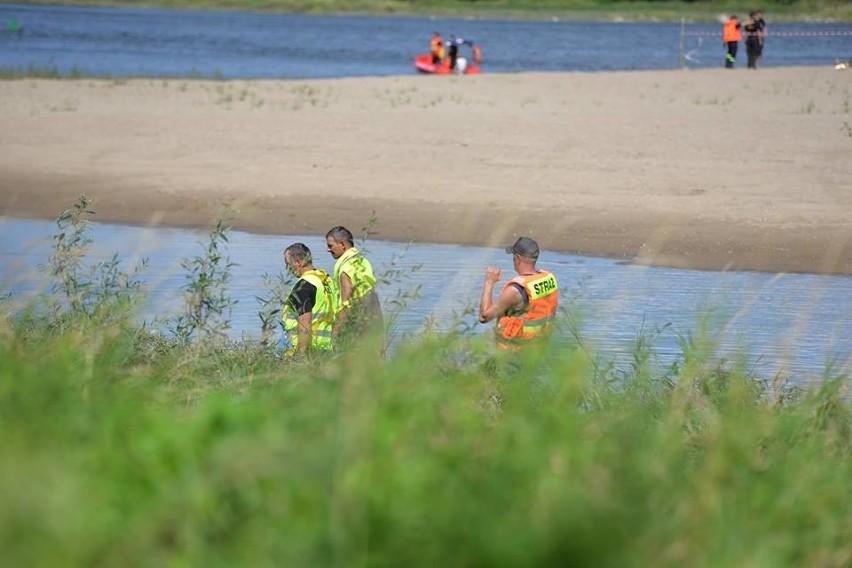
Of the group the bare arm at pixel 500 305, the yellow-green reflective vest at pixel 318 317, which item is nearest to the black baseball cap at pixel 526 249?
the bare arm at pixel 500 305

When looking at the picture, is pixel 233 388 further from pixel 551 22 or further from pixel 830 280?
pixel 551 22

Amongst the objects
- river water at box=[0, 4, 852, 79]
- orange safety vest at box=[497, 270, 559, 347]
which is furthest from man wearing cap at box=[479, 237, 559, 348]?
river water at box=[0, 4, 852, 79]

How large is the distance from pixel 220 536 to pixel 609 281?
1017 centimetres

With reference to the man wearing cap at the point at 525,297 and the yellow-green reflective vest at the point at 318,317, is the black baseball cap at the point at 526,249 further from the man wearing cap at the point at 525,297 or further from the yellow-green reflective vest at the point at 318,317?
the yellow-green reflective vest at the point at 318,317

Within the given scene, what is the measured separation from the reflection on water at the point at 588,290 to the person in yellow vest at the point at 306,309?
34 centimetres

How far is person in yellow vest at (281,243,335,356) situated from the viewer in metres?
8.25

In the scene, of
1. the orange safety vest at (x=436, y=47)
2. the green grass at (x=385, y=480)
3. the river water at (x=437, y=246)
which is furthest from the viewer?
the orange safety vest at (x=436, y=47)

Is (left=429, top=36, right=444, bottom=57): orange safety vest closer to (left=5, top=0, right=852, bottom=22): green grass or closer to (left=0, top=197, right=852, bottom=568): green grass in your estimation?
(left=0, top=197, right=852, bottom=568): green grass

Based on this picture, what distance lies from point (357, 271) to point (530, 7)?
85951 mm

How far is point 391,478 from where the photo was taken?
139 inches

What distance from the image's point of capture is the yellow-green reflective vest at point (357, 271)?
864 cm

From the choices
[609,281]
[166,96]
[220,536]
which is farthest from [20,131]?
[220,536]

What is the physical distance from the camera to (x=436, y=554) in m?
3.26

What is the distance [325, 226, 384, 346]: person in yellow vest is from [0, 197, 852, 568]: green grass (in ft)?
5.32
